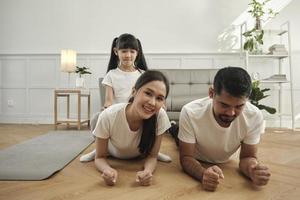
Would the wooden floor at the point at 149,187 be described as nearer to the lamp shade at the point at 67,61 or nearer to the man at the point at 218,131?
the man at the point at 218,131

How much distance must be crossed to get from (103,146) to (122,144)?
99 millimetres

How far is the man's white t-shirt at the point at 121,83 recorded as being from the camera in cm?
174

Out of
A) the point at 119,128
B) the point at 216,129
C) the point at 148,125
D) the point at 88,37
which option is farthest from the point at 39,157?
the point at 88,37

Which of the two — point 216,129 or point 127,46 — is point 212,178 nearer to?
point 216,129

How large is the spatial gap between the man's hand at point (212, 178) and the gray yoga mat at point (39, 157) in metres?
0.69

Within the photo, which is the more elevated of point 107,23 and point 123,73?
point 107,23

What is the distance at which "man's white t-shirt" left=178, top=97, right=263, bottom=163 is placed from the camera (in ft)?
3.75

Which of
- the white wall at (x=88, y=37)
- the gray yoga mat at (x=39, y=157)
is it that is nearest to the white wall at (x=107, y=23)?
the white wall at (x=88, y=37)

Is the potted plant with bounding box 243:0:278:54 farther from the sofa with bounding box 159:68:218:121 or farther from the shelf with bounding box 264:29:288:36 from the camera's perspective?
the sofa with bounding box 159:68:218:121

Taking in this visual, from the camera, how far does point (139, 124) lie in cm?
127

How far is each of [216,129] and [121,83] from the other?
80 centimetres

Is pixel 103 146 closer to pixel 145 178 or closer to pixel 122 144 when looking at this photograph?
pixel 122 144

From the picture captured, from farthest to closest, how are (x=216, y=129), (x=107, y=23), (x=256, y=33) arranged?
1. (x=107, y=23)
2. (x=256, y=33)
3. (x=216, y=129)

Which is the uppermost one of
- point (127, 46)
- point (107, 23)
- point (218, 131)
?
point (107, 23)
